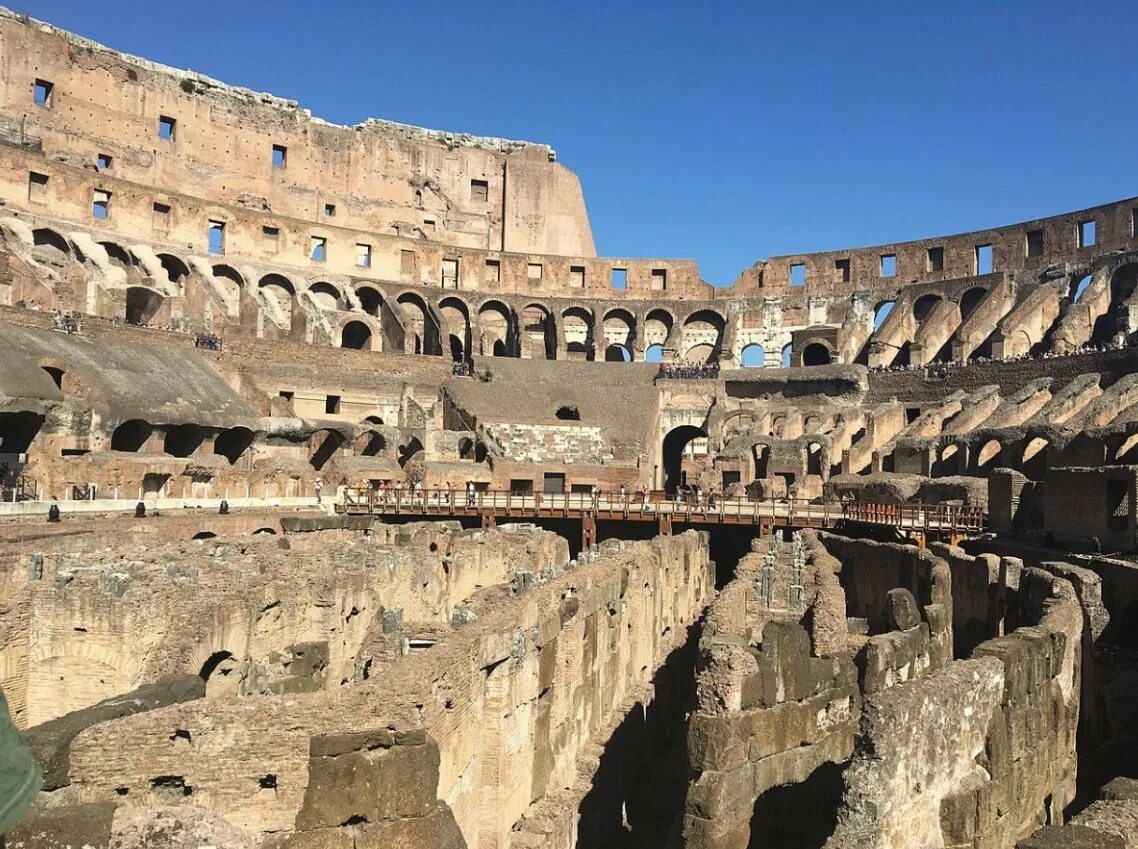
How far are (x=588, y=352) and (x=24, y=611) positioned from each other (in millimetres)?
45245

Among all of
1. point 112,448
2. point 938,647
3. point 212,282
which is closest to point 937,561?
point 938,647

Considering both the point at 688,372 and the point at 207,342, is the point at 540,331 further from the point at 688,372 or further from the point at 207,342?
the point at 207,342

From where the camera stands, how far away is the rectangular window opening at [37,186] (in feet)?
132

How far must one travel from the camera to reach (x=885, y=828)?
18.2 feet

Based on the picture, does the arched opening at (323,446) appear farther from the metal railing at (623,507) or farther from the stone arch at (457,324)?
the stone arch at (457,324)

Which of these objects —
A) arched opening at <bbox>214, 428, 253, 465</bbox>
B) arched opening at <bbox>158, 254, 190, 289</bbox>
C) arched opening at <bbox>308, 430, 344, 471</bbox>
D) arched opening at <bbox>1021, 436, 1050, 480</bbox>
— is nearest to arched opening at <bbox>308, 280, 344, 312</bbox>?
arched opening at <bbox>158, 254, 190, 289</bbox>

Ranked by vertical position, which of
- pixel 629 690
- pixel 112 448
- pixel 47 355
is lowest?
pixel 629 690

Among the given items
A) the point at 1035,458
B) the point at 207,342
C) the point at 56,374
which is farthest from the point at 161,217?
the point at 1035,458

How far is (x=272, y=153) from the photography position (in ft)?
174

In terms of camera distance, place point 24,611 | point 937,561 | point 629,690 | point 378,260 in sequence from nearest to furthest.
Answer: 1. point 24,611
2. point 629,690
3. point 937,561
4. point 378,260

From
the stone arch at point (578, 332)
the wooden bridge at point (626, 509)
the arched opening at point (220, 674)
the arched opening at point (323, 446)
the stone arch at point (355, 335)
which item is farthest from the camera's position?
the stone arch at point (578, 332)

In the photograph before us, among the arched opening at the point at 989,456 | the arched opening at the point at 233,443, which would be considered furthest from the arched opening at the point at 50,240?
the arched opening at the point at 989,456

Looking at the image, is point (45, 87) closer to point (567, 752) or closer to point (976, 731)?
point (567, 752)

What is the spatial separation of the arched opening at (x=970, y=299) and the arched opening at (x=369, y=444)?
94.2 feet
